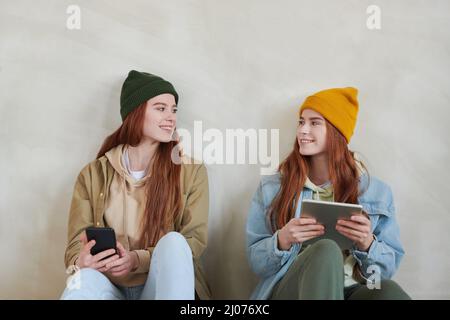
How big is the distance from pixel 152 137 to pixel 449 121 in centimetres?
101

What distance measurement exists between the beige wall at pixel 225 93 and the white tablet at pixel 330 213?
456 millimetres

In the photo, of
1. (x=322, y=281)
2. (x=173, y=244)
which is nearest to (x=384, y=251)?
(x=322, y=281)

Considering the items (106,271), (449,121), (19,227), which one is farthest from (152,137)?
(449,121)

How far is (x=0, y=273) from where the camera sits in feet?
6.10

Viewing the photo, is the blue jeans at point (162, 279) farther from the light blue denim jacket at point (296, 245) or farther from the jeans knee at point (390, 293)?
the jeans knee at point (390, 293)

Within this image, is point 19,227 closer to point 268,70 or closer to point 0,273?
point 0,273

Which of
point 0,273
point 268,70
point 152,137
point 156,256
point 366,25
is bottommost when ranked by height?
point 0,273

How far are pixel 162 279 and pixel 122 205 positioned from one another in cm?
44

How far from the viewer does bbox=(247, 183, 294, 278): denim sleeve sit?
1.49 m

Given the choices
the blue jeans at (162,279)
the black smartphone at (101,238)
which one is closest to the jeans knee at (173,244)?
the blue jeans at (162,279)

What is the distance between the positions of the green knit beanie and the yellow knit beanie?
46 cm

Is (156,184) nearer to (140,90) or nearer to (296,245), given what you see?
(140,90)
